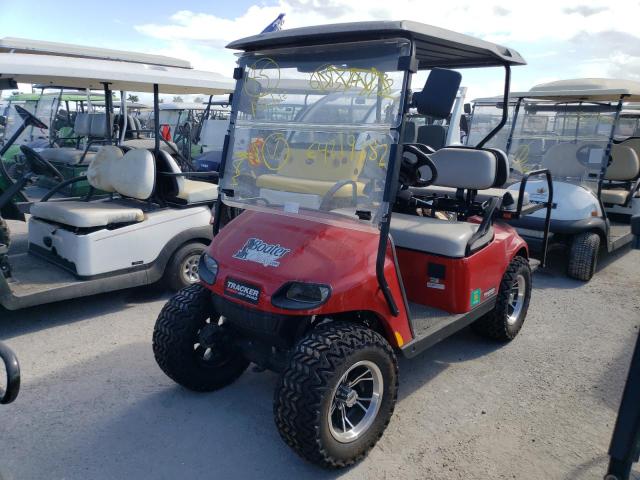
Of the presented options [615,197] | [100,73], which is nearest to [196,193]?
[100,73]

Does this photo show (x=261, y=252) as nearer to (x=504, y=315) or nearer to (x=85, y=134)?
(x=504, y=315)

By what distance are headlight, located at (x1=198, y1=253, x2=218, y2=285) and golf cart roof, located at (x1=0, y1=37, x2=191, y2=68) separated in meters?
2.98

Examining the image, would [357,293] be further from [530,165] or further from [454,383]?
[530,165]

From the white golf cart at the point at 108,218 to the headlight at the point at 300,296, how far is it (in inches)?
87.7

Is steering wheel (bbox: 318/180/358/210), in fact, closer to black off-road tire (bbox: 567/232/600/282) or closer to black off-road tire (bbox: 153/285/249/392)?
black off-road tire (bbox: 153/285/249/392)

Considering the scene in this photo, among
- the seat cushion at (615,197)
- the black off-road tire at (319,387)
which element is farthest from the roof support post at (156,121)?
the seat cushion at (615,197)

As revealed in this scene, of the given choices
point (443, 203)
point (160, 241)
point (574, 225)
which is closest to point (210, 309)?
point (160, 241)

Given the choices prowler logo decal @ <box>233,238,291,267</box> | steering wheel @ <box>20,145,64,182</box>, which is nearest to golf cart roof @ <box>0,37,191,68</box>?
steering wheel @ <box>20,145,64,182</box>

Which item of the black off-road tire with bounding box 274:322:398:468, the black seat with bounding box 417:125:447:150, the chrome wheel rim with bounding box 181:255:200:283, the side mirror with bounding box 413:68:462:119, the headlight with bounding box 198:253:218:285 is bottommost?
the chrome wheel rim with bounding box 181:255:200:283

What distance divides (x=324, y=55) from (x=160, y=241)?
2400mm

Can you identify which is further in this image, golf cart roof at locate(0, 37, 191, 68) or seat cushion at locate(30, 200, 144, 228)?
golf cart roof at locate(0, 37, 191, 68)

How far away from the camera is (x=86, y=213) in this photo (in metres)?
3.94

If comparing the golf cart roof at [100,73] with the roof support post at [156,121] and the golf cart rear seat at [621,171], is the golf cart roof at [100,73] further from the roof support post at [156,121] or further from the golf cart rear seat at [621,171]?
the golf cart rear seat at [621,171]

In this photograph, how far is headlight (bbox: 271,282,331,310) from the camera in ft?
7.42
